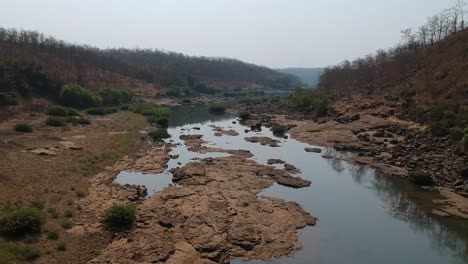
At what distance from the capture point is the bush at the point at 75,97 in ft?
254

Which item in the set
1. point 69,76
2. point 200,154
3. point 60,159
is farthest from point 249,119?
point 60,159

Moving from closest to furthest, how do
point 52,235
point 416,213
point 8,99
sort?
point 52,235, point 416,213, point 8,99

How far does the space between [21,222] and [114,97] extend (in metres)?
76.3

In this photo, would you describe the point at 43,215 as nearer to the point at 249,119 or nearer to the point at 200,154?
the point at 200,154

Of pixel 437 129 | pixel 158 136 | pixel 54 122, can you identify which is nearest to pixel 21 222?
pixel 158 136

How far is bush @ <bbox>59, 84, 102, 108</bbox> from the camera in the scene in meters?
77.6

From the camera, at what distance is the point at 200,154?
49.7 meters

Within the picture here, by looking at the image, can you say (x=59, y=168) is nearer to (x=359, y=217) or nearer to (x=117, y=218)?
(x=117, y=218)

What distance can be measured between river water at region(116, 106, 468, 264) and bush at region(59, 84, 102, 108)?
37.4 metres

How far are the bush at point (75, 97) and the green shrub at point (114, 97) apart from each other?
8.58m

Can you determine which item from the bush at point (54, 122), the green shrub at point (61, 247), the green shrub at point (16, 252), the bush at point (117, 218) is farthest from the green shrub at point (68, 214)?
the bush at point (54, 122)

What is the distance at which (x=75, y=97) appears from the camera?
78188 millimetres

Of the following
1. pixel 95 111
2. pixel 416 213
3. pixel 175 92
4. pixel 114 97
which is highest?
pixel 175 92

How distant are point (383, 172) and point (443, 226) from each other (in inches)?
539
